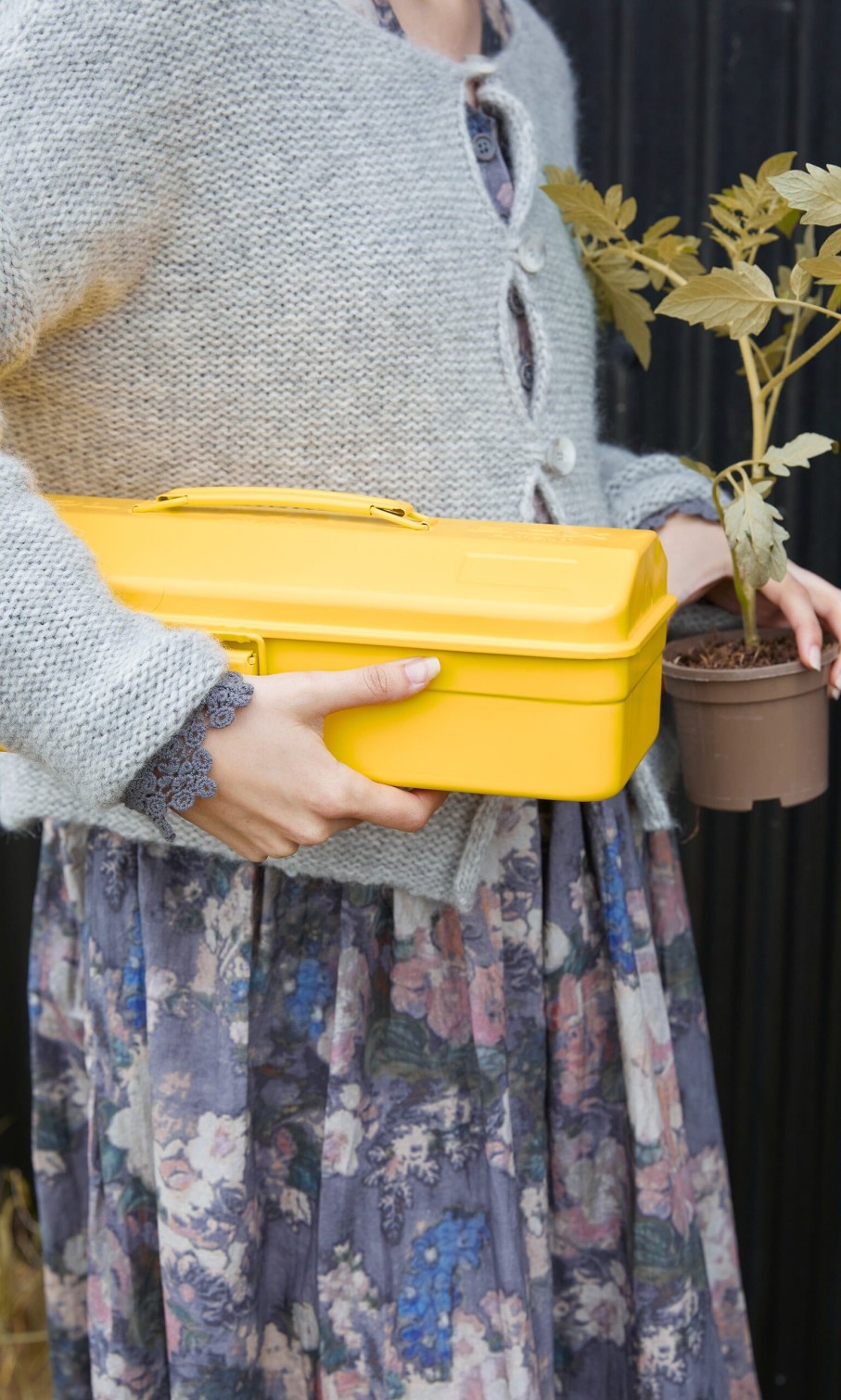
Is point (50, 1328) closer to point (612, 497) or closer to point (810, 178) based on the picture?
point (612, 497)

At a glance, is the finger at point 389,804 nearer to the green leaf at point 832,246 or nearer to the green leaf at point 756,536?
the green leaf at point 756,536

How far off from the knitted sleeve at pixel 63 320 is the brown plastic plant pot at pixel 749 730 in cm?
43

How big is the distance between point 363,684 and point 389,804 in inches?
3.2

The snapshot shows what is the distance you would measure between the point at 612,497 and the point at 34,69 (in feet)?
2.04

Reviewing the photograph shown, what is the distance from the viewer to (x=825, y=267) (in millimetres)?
849

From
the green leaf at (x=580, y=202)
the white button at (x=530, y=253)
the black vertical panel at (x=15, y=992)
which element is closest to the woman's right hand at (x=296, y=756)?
the white button at (x=530, y=253)

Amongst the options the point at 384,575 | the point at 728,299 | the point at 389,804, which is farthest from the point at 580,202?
the point at 389,804

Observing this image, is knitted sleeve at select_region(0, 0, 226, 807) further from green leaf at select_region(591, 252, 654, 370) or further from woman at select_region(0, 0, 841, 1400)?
green leaf at select_region(591, 252, 654, 370)

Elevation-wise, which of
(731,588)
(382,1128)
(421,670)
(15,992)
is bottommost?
(15,992)

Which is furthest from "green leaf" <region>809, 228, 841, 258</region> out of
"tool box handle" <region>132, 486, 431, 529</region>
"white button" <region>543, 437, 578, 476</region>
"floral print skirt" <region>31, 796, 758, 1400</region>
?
"floral print skirt" <region>31, 796, 758, 1400</region>

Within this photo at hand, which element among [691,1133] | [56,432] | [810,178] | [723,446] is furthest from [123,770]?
[723,446]

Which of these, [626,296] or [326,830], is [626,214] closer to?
[626,296]

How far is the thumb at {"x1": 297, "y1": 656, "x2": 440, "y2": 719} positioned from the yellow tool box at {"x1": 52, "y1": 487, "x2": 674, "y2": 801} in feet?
0.05

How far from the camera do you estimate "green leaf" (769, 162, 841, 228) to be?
82 cm
